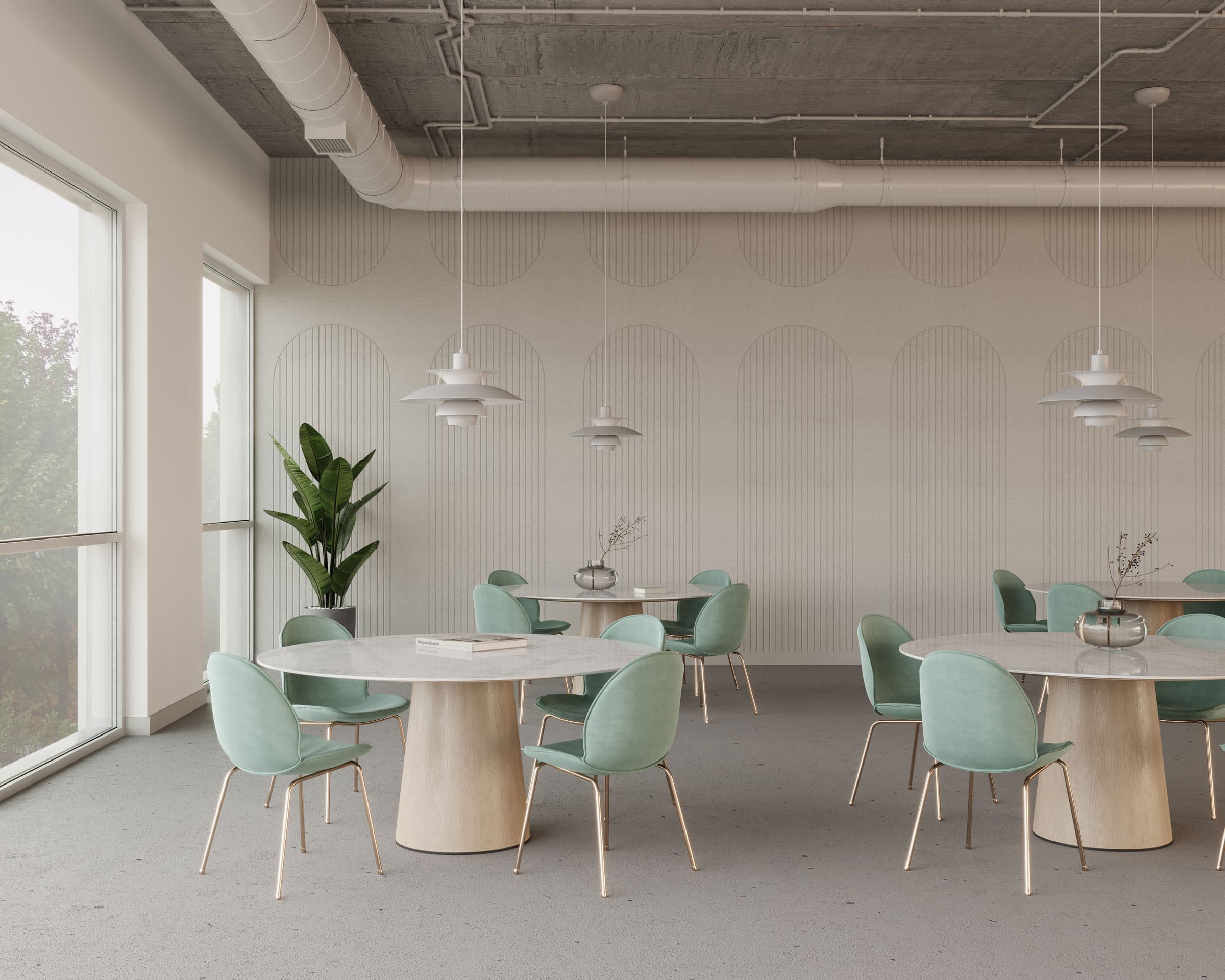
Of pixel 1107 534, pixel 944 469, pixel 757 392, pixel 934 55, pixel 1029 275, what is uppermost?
pixel 934 55

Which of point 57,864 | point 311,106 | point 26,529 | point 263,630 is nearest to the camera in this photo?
point 57,864

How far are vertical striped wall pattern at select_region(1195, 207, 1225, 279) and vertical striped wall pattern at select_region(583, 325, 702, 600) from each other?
4203mm

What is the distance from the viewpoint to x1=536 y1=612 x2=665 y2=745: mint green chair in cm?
425

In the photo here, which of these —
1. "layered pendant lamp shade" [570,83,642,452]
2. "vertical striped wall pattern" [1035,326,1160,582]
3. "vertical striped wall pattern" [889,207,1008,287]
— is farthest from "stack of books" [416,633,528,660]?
"vertical striped wall pattern" [1035,326,1160,582]

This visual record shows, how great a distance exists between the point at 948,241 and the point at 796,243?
123 cm

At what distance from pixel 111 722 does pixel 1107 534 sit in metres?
7.26

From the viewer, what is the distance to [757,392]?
816 cm

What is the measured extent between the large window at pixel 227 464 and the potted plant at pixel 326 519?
442mm

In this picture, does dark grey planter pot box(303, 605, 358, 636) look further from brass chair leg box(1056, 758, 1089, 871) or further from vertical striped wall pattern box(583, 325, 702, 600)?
brass chair leg box(1056, 758, 1089, 871)

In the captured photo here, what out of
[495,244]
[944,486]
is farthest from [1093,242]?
[495,244]

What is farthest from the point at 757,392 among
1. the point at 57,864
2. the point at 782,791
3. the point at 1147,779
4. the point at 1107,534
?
the point at 57,864

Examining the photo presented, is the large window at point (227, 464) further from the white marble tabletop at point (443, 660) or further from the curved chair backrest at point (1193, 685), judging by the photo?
the curved chair backrest at point (1193, 685)

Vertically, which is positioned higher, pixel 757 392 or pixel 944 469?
pixel 757 392

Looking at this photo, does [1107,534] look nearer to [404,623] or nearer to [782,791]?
[782,791]
